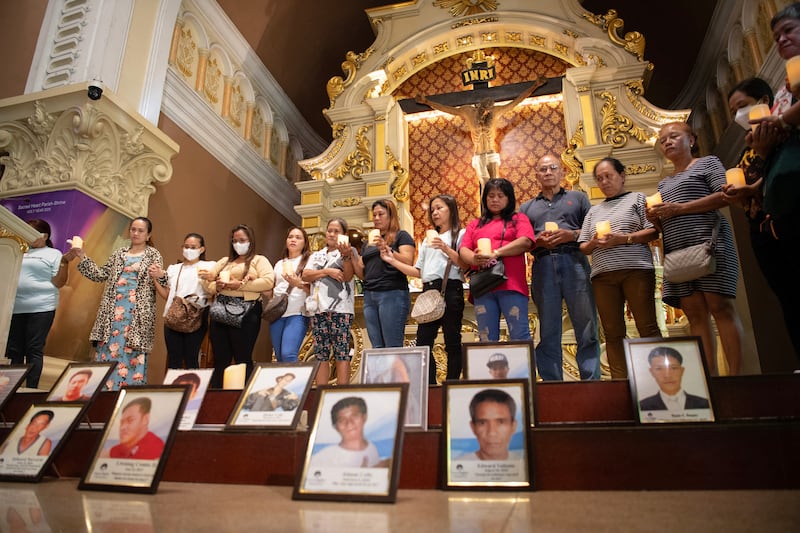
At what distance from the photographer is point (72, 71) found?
4.67m

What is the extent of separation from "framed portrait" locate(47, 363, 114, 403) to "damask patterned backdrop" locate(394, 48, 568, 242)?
4767mm

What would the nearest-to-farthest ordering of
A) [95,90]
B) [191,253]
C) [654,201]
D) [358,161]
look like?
[654,201]
[191,253]
[95,90]
[358,161]

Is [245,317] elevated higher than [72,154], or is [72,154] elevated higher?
[72,154]

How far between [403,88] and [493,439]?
640 cm

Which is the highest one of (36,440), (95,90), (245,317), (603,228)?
(95,90)

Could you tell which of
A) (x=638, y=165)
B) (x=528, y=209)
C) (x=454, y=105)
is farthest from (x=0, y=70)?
(x=638, y=165)

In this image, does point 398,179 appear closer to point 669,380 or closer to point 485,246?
point 485,246

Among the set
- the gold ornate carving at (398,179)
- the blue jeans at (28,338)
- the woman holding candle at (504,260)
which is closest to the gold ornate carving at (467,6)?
the gold ornate carving at (398,179)

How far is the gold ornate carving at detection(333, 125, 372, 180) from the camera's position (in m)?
6.59

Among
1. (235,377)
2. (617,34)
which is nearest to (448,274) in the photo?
(235,377)

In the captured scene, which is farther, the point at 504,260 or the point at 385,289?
the point at 385,289

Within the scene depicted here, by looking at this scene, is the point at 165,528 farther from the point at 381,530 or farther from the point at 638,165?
the point at 638,165

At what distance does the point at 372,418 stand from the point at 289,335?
2027 mm

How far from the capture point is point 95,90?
427 centimetres
